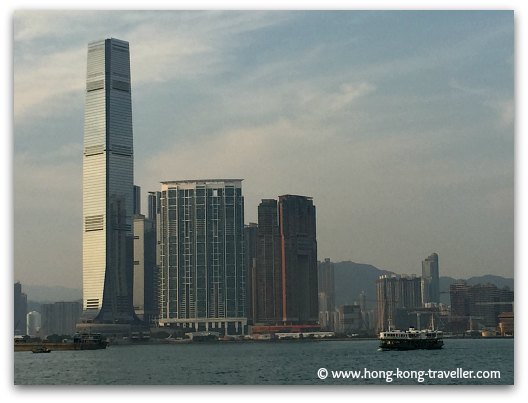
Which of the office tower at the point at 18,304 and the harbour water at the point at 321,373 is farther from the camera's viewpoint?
the office tower at the point at 18,304

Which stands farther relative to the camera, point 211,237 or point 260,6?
point 211,237

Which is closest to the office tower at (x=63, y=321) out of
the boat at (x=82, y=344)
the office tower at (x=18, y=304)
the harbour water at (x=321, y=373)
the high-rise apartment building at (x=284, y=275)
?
the boat at (x=82, y=344)

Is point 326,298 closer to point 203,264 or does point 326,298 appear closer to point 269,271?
point 269,271

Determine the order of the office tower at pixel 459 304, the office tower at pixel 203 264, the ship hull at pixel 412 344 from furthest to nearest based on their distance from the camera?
the office tower at pixel 203 264, the office tower at pixel 459 304, the ship hull at pixel 412 344

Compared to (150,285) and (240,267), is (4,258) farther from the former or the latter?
(150,285)

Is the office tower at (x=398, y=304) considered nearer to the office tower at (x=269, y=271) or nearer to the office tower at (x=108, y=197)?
the office tower at (x=269, y=271)

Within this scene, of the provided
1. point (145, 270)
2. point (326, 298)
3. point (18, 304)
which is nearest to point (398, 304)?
point (326, 298)

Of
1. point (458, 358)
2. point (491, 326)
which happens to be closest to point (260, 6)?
point (458, 358)
